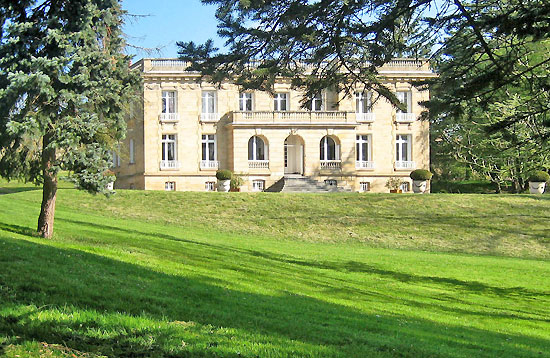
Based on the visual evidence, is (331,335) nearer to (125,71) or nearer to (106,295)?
(106,295)

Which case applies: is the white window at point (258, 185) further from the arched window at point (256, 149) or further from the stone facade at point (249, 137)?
the arched window at point (256, 149)

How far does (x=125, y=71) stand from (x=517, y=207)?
22.0 metres

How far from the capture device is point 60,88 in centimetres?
1473

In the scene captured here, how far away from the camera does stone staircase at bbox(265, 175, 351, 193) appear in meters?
40.1

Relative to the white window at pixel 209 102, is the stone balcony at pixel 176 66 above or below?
above

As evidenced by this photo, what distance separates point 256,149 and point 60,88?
29.0 metres

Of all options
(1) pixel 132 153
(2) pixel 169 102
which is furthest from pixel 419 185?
(1) pixel 132 153

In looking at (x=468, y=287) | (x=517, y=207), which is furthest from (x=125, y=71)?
(x=517, y=207)

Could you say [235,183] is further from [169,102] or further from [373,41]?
[373,41]

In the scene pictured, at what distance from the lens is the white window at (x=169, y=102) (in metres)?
43.4

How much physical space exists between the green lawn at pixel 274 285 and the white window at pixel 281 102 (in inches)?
649

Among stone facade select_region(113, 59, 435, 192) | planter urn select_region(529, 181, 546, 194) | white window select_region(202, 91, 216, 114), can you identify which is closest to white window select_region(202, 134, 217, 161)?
stone facade select_region(113, 59, 435, 192)

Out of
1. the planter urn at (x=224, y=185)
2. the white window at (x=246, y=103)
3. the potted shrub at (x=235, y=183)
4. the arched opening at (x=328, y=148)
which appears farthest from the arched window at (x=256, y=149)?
the planter urn at (x=224, y=185)

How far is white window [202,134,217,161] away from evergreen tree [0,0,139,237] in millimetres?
27547
